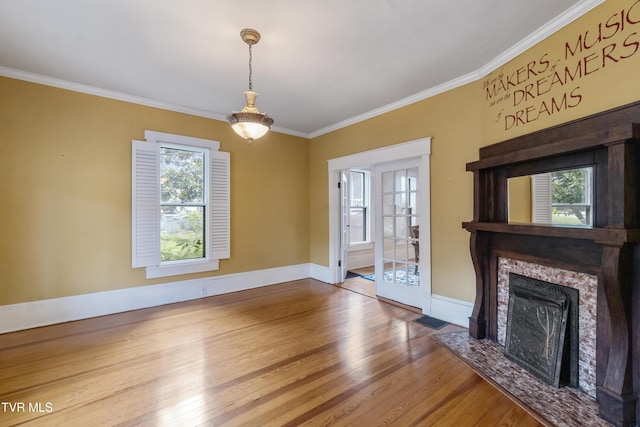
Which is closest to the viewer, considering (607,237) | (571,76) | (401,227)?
(607,237)

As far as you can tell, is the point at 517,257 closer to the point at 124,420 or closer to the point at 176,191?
the point at 124,420

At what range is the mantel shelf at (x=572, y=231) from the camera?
1.56m

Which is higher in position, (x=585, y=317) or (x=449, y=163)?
(x=449, y=163)

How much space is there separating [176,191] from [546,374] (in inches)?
177

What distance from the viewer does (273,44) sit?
7.88ft

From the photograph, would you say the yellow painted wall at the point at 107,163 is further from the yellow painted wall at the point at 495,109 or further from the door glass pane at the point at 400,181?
the door glass pane at the point at 400,181

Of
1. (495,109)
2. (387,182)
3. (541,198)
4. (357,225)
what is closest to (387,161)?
(387,182)

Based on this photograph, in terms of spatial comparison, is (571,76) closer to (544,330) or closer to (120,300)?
(544,330)

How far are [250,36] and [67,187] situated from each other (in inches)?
111

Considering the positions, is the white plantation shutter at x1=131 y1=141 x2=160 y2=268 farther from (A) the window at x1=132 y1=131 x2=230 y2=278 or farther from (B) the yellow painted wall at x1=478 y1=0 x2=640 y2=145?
(B) the yellow painted wall at x1=478 y1=0 x2=640 y2=145

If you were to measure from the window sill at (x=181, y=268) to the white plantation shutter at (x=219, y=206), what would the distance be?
0.46 feet

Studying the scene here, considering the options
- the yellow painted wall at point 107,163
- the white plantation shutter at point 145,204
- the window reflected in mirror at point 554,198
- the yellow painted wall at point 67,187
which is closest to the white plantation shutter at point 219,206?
the yellow painted wall at point 67,187

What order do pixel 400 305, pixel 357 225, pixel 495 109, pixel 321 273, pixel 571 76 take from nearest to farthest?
1. pixel 571 76
2. pixel 495 109
3. pixel 400 305
4. pixel 321 273
5. pixel 357 225

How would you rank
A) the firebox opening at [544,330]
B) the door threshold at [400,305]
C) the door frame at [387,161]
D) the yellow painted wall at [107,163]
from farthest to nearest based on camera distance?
the door threshold at [400,305] < the door frame at [387,161] < the yellow painted wall at [107,163] < the firebox opening at [544,330]
